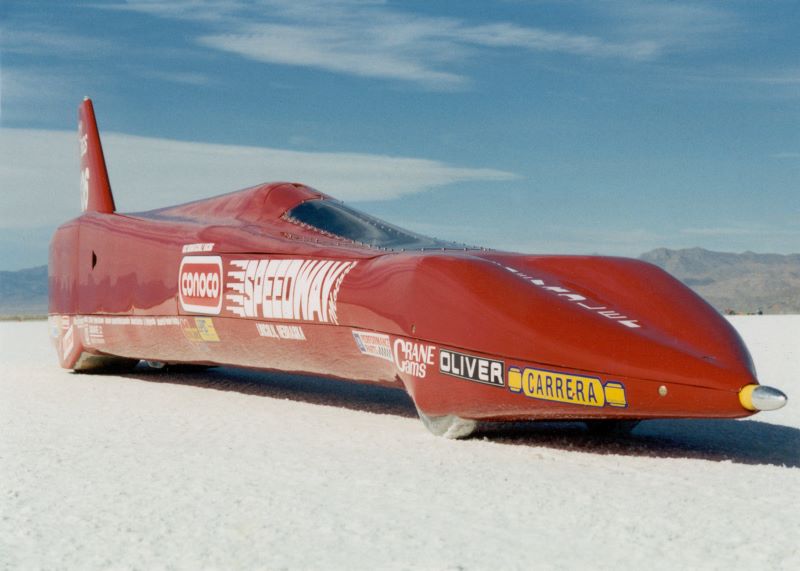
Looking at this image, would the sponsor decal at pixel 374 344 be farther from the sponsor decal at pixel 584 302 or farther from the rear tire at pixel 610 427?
the rear tire at pixel 610 427

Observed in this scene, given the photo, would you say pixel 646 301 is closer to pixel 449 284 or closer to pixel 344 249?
pixel 449 284

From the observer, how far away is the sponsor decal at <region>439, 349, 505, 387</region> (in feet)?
20.4

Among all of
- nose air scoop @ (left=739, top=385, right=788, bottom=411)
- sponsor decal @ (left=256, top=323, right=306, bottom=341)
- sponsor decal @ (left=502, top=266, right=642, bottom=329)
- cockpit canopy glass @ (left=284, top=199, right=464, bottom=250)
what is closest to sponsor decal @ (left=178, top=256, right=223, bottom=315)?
sponsor decal @ (left=256, top=323, right=306, bottom=341)

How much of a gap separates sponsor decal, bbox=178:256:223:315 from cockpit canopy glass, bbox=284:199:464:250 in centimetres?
94

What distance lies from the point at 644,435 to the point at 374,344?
2.18m

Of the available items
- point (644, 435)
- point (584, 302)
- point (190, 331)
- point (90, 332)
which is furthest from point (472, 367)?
point (90, 332)

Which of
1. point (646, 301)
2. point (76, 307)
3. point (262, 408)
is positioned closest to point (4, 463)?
point (262, 408)

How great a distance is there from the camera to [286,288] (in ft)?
27.1

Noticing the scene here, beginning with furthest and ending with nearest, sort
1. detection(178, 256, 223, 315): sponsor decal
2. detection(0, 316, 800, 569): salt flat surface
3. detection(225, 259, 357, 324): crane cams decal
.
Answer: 1. detection(178, 256, 223, 315): sponsor decal
2. detection(225, 259, 357, 324): crane cams decal
3. detection(0, 316, 800, 569): salt flat surface

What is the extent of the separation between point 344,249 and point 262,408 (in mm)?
1720

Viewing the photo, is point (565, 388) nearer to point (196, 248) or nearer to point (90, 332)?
point (196, 248)

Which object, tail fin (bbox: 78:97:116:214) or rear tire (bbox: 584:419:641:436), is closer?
rear tire (bbox: 584:419:641:436)

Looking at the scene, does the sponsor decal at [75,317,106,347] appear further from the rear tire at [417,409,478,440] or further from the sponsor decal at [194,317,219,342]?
the rear tire at [417,409,478,440]

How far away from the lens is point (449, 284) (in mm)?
6637
